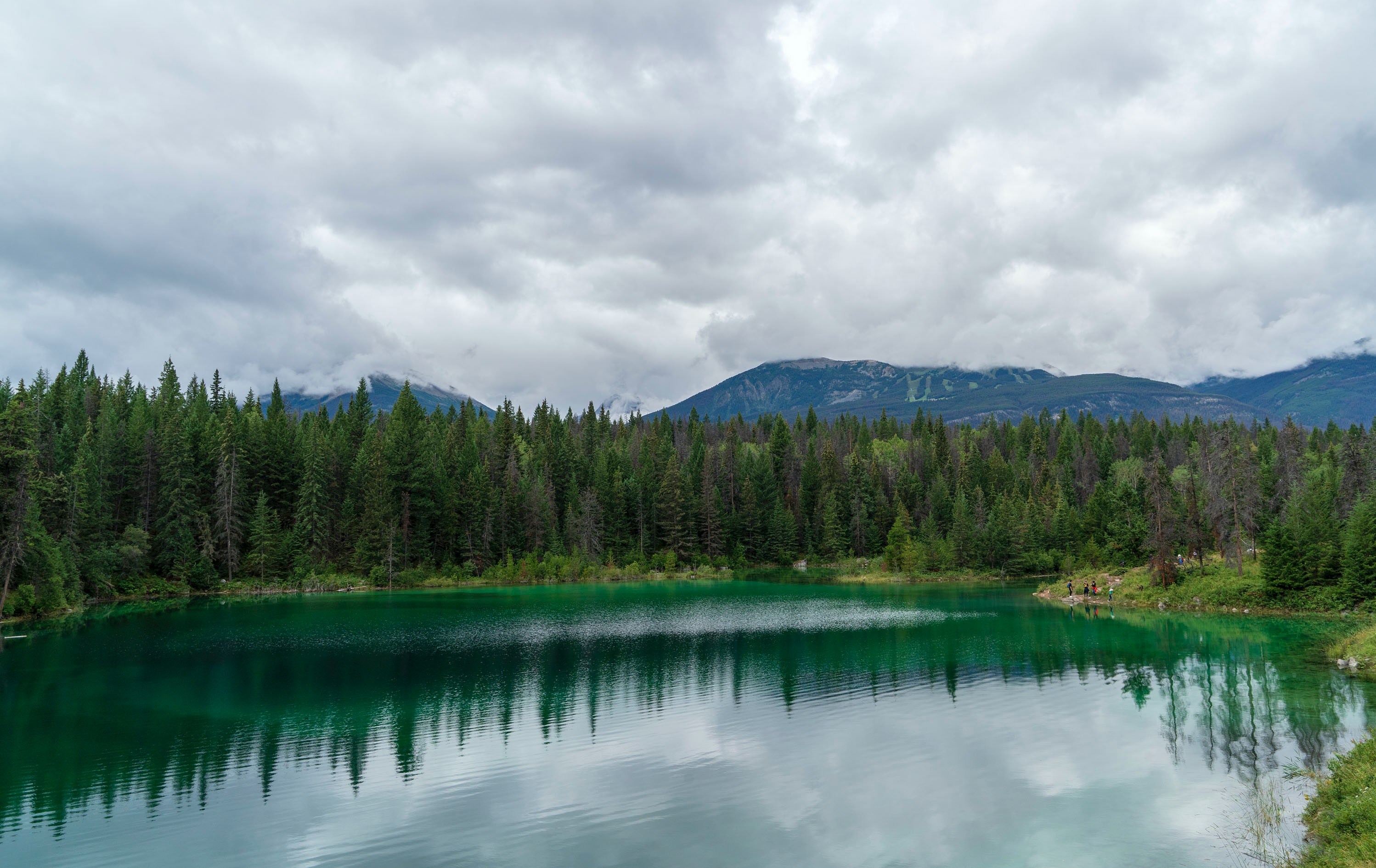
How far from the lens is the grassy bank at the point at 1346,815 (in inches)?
540

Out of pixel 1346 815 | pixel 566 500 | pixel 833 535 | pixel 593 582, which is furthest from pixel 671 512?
pixel 1346 815

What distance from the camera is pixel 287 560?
320ft

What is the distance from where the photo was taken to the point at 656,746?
24.7 metres

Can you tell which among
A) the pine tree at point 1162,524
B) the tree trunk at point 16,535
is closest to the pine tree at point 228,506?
the tree trunk at point 16,535

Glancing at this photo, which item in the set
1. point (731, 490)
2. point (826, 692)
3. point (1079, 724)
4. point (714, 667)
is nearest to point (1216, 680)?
point (1079, 724)

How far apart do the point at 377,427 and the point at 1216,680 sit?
120206 mm

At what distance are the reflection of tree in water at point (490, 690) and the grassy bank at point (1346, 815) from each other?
321cm

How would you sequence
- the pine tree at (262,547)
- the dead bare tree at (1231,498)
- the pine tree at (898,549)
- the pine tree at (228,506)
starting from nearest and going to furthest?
the dead bare tree at (1231,498)
the pine tree at (228,506)
the pine tree at (262,547)
the pine tree at (898,549)

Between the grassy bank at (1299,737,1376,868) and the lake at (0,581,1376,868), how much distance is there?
6.11 feet

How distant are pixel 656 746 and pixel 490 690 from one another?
11093 mm

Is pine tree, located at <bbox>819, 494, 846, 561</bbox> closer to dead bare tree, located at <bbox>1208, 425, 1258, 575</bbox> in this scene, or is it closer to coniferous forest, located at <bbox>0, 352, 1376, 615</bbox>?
coniferous forest, located at <bbox>0, 352, 1376, 615</bbox>

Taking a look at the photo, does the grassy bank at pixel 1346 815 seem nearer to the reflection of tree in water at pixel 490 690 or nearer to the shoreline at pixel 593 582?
the reflection of tree in water at pixel 490 690

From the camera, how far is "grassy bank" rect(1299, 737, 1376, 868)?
45.0 feet

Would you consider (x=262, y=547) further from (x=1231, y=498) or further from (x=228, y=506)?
(x=1231, y=498)
